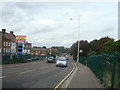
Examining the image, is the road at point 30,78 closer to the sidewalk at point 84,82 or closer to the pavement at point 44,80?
the pavement at point 44,80

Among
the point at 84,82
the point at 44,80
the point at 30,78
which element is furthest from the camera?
the point at 30,78

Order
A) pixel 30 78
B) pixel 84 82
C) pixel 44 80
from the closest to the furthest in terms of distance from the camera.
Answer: pixel 84 82 < pixel 44 80 < pixel 30 78

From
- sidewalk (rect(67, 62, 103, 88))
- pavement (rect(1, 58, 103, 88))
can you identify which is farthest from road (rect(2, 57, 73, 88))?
sidewalk (rect(67, 62, 103, 88))

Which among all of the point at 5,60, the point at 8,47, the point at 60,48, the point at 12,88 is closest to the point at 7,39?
the point at 8,47

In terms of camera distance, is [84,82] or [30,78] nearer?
[84,82]

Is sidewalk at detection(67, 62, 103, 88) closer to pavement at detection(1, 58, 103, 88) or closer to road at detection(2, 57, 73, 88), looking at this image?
pavement at detection(1, 58, 103, 88)

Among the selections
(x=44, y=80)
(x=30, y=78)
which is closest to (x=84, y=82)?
(x=44, y=80)

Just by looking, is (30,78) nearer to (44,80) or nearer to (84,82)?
(44,80)

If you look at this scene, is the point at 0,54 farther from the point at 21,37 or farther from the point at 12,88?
the point at 12,88

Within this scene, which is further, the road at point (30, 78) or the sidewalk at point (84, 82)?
the road at point (30, 78)

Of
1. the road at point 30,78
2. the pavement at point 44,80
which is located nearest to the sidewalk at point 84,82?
the pavement at point 44,80

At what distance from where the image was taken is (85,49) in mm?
66750

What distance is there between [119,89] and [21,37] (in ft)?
125

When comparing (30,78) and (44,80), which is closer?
(44,80)
